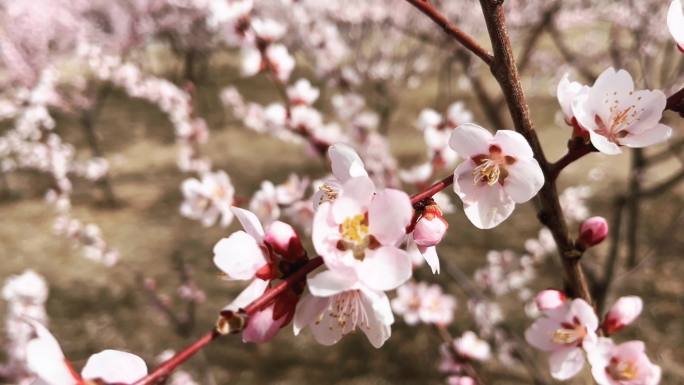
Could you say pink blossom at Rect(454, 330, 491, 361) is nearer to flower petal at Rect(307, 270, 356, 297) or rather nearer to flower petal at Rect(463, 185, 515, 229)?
flower petal at Rect(463, 185, 515, 229)

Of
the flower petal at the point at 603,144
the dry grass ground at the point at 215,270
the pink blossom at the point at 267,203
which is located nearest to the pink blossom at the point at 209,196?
the pink blossom at the point at 267,203

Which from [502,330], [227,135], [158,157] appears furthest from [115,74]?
[502,330]

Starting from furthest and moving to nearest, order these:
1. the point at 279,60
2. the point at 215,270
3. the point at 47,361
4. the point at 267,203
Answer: the point at 215,270
the point at 279,60
the point at 267,203
the point at 47,361

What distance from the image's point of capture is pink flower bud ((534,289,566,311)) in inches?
35.0

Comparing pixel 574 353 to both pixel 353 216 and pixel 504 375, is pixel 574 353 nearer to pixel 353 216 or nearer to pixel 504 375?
pixel 353 216

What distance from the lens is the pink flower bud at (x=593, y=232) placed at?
835 mm

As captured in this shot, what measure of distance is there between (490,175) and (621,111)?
0.78ft

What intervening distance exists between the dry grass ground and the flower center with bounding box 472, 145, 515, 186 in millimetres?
1359

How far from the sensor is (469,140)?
29.0 inches

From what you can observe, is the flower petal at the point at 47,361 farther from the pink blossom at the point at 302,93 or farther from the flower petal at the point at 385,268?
the pink blossom at the point at 302,93

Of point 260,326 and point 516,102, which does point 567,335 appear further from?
point 260,326

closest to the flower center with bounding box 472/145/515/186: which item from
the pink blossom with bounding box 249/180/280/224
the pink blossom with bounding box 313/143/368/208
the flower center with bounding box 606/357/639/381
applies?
the pink blossom with bounding box 313/143/368/208

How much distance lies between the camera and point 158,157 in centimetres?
887

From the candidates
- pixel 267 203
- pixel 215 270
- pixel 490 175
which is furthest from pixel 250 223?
pixel 215 270
